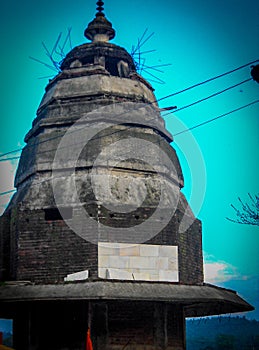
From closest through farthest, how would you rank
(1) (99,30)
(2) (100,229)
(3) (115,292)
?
(3) (115,292) → (2) (100,229) → (1) (99,30)

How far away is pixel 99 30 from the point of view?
2541cm

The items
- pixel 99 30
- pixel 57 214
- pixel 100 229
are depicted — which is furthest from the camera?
pixel 99 30

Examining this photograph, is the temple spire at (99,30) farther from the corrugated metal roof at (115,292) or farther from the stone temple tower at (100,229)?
the corrugated metal roof at (115,292)

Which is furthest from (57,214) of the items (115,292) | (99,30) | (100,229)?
(99,30)

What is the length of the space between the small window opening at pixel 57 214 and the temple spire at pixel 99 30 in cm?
668

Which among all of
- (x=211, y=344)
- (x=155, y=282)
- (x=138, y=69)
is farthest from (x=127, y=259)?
(x=211, y=344)

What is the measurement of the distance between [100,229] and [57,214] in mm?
1523

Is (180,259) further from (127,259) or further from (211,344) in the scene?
(211,344)

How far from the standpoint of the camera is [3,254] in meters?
22.3

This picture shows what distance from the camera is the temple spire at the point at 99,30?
25.4m

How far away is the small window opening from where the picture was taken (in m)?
21.4

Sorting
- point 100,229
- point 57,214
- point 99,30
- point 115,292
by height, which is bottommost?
point 115,292

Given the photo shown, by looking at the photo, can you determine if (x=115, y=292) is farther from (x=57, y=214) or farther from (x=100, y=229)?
(x=57, y=214)

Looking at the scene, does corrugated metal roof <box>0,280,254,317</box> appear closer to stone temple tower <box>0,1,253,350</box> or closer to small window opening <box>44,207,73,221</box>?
stone temple tower <box>0,1,253,350</box>
